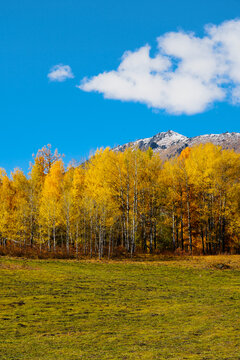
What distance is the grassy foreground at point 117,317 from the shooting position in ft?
23.1

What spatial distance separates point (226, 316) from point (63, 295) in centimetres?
759

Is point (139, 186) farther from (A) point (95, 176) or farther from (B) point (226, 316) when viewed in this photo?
(B) point (226, 316)

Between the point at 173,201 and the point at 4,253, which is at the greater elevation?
the point at 173,201

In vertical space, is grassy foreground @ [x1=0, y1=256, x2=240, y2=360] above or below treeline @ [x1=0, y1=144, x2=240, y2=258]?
below

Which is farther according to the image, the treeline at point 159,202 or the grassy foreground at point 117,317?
the treeline at point 159,202

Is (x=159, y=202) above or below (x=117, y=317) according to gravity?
above

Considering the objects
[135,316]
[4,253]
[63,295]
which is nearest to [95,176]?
[4,253]

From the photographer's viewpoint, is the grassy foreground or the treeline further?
the treeline

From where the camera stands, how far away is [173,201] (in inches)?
1629

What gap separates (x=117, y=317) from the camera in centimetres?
1071

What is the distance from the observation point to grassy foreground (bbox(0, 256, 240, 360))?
703 centimetres

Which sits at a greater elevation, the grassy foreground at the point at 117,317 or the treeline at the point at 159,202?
the treeline at the point at 159,202

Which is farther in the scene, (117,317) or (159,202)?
(159,202)

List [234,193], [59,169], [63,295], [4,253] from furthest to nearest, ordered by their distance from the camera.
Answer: [59,169]
[234,193]
[4,253]
[63,295]
